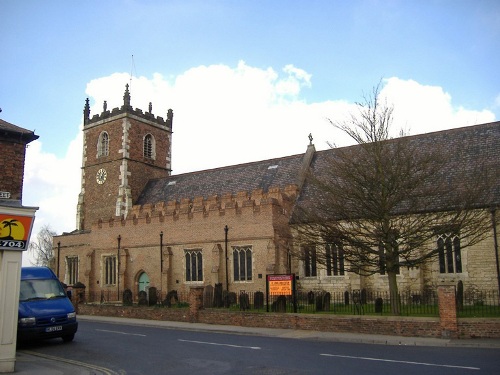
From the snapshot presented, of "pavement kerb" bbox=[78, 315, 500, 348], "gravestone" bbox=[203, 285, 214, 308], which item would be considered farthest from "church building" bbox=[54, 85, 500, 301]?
"pavement kerb" bbox=[78, 315, 500, 348]

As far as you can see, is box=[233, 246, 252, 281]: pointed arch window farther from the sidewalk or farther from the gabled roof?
the sidewalk

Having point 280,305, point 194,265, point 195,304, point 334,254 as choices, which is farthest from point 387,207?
point 194,265

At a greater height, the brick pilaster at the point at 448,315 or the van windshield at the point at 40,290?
the van windshield at the point at 40,290

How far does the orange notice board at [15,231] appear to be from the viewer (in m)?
10.3

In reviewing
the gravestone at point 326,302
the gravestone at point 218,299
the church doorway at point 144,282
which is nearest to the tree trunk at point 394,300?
the gravestone at point 326,302

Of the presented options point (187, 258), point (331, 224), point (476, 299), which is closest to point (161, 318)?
point (187, 258)

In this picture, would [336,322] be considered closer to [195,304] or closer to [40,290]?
[195,304]

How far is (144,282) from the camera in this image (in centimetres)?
3331

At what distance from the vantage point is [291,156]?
1329 inches

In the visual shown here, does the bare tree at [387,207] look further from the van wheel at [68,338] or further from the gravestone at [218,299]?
the van wheel at [68,338]

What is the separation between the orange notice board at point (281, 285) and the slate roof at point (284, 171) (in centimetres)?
562

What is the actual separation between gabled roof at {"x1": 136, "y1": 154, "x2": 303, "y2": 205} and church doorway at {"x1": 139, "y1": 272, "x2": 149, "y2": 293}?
245 inches

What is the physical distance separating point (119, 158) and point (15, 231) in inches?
1177

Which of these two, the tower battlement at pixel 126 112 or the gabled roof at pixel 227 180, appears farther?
the tower battlement at pixel 126 112
